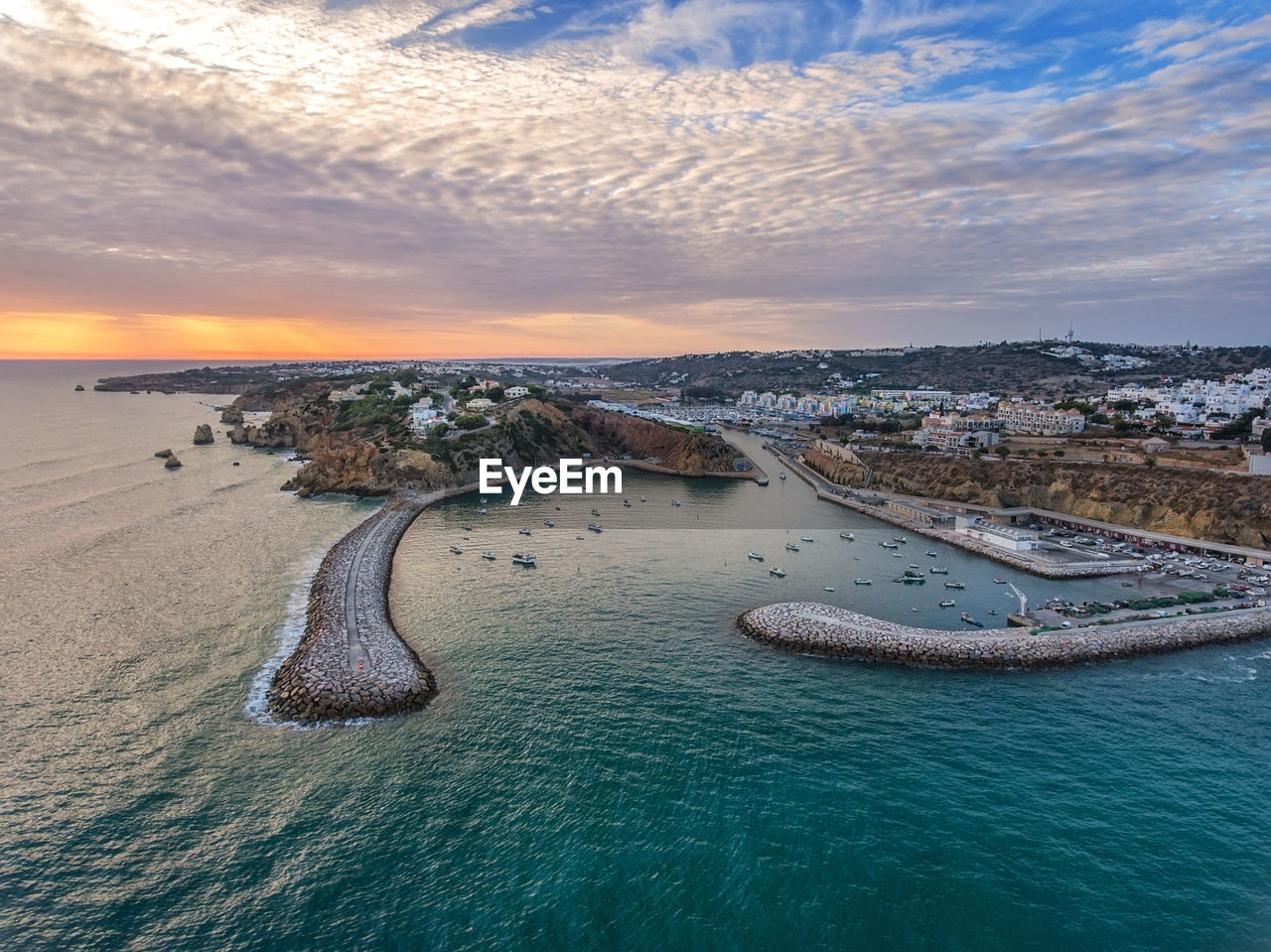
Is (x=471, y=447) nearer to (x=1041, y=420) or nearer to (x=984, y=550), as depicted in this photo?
(x=984, y=550)

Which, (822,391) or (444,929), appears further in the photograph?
(822,391)

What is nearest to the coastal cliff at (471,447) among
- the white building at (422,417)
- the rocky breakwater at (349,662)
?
the white building at (422,417)

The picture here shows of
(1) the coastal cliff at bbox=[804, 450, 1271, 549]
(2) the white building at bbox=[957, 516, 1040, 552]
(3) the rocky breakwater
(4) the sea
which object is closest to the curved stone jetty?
(4) the sea

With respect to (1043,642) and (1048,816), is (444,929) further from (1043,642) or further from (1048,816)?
(1043,642)

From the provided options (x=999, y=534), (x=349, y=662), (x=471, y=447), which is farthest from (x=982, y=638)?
(x=471, y=447)

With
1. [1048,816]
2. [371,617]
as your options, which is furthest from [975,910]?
[371,617]

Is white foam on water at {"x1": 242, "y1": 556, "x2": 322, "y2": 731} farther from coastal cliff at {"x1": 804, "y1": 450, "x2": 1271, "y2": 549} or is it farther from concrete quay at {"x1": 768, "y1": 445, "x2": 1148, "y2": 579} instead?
coastal cliff at {"x1": 804, "y1": 450, "x2": 1271, "y2": 549}

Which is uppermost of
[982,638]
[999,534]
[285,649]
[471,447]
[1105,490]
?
[471,447]
